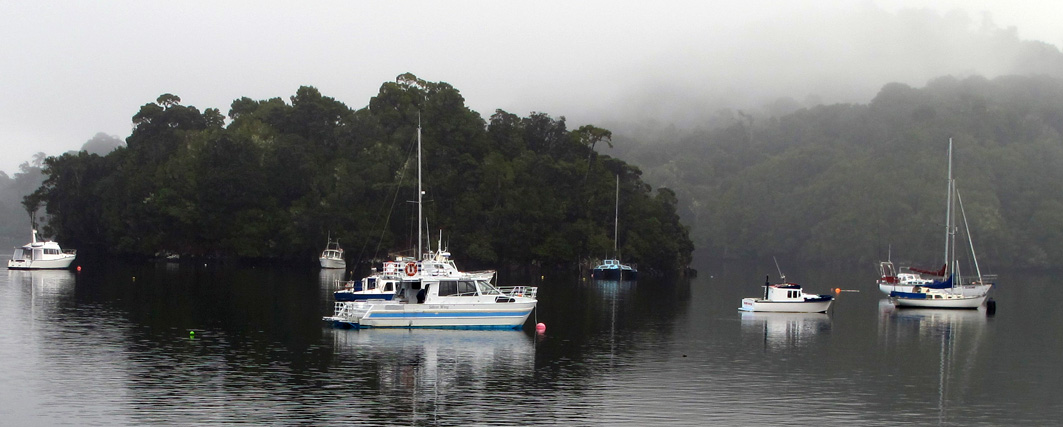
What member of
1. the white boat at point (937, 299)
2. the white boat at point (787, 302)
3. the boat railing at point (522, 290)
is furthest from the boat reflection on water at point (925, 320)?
the boat railing at point (522, 290)

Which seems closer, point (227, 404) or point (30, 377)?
point (227, 404)

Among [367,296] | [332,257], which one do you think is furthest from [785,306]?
[332,257]

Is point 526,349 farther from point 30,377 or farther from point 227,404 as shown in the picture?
point 30,377

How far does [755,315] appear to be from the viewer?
264ft

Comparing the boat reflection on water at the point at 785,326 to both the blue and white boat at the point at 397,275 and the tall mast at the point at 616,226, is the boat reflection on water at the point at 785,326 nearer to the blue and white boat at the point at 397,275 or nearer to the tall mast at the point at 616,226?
the blue and white boat at the point at 397,275

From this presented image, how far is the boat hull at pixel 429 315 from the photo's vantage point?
58719 mm

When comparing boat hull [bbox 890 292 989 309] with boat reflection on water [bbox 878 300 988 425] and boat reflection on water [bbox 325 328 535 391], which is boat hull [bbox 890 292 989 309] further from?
boat reflection on water [bbox 325 328 535 391]

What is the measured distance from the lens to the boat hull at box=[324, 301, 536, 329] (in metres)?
58.7

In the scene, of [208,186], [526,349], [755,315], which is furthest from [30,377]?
[208,186]

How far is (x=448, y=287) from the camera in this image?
193ft

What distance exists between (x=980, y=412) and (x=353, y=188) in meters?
121

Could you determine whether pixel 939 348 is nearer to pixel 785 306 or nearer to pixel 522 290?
pixel 785 306

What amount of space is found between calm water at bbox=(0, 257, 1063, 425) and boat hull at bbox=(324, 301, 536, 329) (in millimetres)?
690

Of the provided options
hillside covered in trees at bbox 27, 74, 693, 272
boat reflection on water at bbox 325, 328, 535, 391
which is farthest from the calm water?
hillside covered in trees at bbox 27, 74, 693, 272
